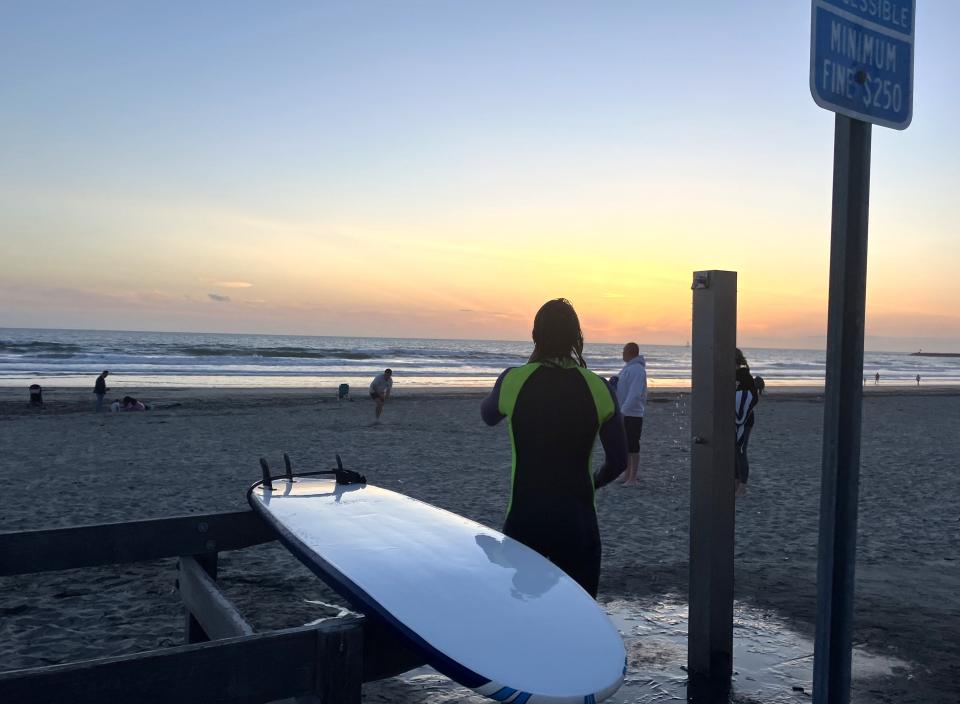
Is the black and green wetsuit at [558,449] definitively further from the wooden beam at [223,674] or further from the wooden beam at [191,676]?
the wooden beam at [191,676]

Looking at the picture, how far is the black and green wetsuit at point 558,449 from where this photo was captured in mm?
3188

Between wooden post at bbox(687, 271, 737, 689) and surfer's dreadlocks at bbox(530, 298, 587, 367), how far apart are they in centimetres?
92

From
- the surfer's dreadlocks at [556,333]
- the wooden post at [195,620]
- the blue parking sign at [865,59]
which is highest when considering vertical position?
the blue parking sign at [865,59]

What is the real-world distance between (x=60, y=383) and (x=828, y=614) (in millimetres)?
33988

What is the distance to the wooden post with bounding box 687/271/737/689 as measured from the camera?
3898mm

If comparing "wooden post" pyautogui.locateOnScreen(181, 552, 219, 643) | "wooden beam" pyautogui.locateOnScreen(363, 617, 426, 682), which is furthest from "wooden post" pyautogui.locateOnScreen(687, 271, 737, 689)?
"wooden post" pyautogui.locateOnScreen(181, 552, 219, 643)

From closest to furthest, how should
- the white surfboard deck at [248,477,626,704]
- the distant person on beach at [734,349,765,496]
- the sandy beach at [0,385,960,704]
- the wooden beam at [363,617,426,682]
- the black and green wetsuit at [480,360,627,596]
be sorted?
the white surfboard deck at [248,477,626,704] → the wooden beam at [363,617,426,682] → the black and green wetsuit at [480,360,627,596] → the sandy beach at [0,385,960,704] → the distant person on beach at [734,349,765,496]

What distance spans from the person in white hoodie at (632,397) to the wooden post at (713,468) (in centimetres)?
604

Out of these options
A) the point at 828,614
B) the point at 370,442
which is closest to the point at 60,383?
the point at 370,442

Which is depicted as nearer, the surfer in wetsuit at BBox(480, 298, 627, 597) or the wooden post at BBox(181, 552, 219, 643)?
the surfer in wetsuit at BBox(480, 298, 627, 597)

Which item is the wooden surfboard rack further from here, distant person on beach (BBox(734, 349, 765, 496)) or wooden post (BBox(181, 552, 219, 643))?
distant person on beach (BBox(734, 349, 765, 496))

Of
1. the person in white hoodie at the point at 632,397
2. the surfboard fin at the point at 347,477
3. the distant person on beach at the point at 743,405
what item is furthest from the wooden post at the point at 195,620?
the person in white hoodie at the point at 632,397

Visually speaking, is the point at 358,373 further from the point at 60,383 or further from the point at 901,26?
the point at 901,26

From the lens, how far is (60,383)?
30.9 metres
